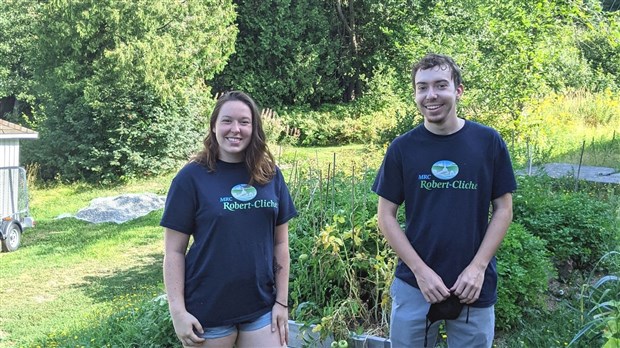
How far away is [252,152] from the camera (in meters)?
2.48

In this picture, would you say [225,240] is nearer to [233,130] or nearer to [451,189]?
[233,130]

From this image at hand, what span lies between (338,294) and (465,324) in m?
1.68

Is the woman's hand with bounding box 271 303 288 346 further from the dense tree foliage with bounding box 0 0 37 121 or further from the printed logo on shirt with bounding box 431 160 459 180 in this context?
the dense tree foliage with bounding box 0 0 37 121

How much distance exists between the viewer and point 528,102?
9.53 m

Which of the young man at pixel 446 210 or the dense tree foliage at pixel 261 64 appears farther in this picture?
the dense tree foliage at pixel 261 64

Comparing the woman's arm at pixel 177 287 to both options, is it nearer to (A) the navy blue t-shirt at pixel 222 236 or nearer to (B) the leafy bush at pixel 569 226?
(A) the navy blue t-shirt at pixel 222 236

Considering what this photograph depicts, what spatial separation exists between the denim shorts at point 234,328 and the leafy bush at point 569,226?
2.97 metres

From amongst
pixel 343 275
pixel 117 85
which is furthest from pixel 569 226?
pixel 117 85

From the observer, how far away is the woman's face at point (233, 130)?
8.04 ft

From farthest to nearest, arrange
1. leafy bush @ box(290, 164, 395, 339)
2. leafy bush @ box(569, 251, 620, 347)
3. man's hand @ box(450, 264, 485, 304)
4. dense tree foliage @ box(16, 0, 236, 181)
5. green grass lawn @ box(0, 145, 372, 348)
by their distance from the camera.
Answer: dense tree foliage @ box(16, 0, 236, 181)
green grass lawn @ box(0, 145, 372, 348)
leafy bush @ box(290, 164, 395, 339)
leafy bush @ box(569, 251, 620, 347)
man's hand @ box(450, 264, 485, 304)

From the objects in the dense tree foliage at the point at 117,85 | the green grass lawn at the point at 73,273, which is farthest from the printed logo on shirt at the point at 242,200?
the dense tree foliage at the point at 117,85

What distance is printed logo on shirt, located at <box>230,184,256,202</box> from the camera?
2387mm

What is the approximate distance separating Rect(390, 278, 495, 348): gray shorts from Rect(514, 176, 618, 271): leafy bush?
2.57 metres

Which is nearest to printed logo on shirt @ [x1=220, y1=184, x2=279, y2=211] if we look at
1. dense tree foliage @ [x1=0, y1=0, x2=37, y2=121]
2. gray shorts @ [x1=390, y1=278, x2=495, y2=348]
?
gray shorts @ [x1=390, y1=278, x2=495, y2=348]
